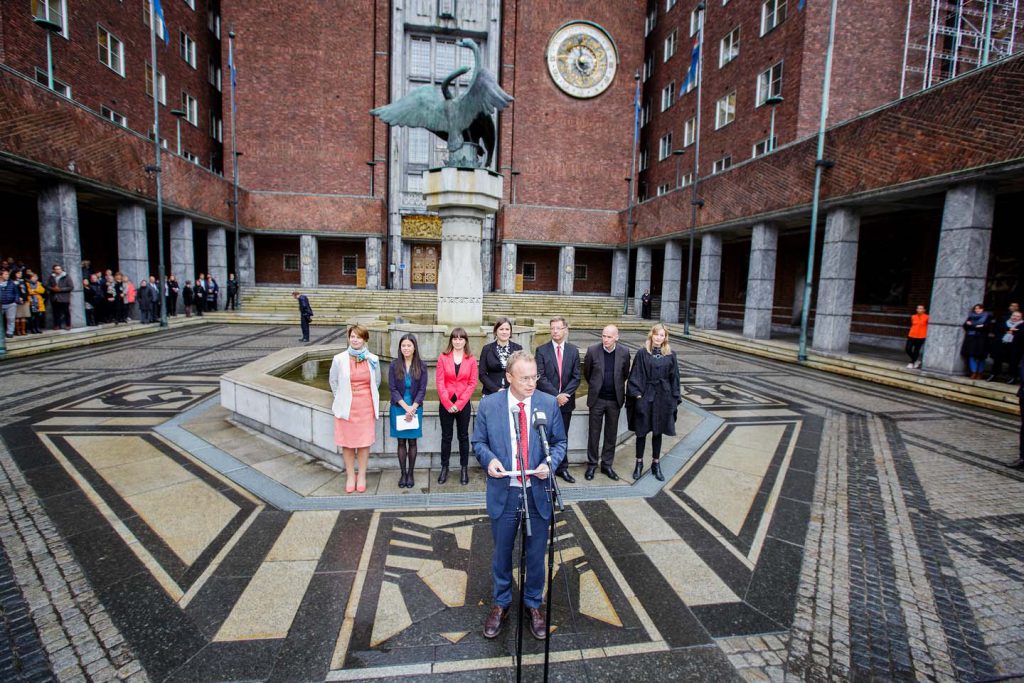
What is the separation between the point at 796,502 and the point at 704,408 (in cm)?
419

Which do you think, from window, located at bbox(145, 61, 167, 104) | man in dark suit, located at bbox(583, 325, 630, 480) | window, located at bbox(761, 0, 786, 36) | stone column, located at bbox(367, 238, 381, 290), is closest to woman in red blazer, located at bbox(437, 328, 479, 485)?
man in dark suit, located at bbox(583, 325, 630, 480)

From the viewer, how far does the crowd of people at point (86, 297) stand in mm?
14375

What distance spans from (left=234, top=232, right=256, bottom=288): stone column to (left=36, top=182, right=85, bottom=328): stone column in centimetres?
1445

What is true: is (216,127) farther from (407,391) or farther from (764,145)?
(407,391)

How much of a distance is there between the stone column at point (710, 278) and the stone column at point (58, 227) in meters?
23.6

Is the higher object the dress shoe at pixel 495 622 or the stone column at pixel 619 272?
the stone column at pixel 619 272

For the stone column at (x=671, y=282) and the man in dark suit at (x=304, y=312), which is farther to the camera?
the stone column at (x=671, y=282)

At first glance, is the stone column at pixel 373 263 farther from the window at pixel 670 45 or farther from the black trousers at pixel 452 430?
the black trousers at pixel 452 430

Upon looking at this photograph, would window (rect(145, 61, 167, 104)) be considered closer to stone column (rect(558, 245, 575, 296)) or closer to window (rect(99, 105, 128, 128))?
window (rect(99, 105, 128, 128))

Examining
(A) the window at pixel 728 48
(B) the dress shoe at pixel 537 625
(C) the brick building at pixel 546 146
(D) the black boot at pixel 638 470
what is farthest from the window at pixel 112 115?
(A) the window at pixel 728 48

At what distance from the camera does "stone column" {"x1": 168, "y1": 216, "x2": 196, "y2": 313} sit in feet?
75.5

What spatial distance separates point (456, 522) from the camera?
493 centimetres

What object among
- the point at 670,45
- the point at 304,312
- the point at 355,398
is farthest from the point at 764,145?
the point at 355,398

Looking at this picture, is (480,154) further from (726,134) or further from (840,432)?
(726,134)
